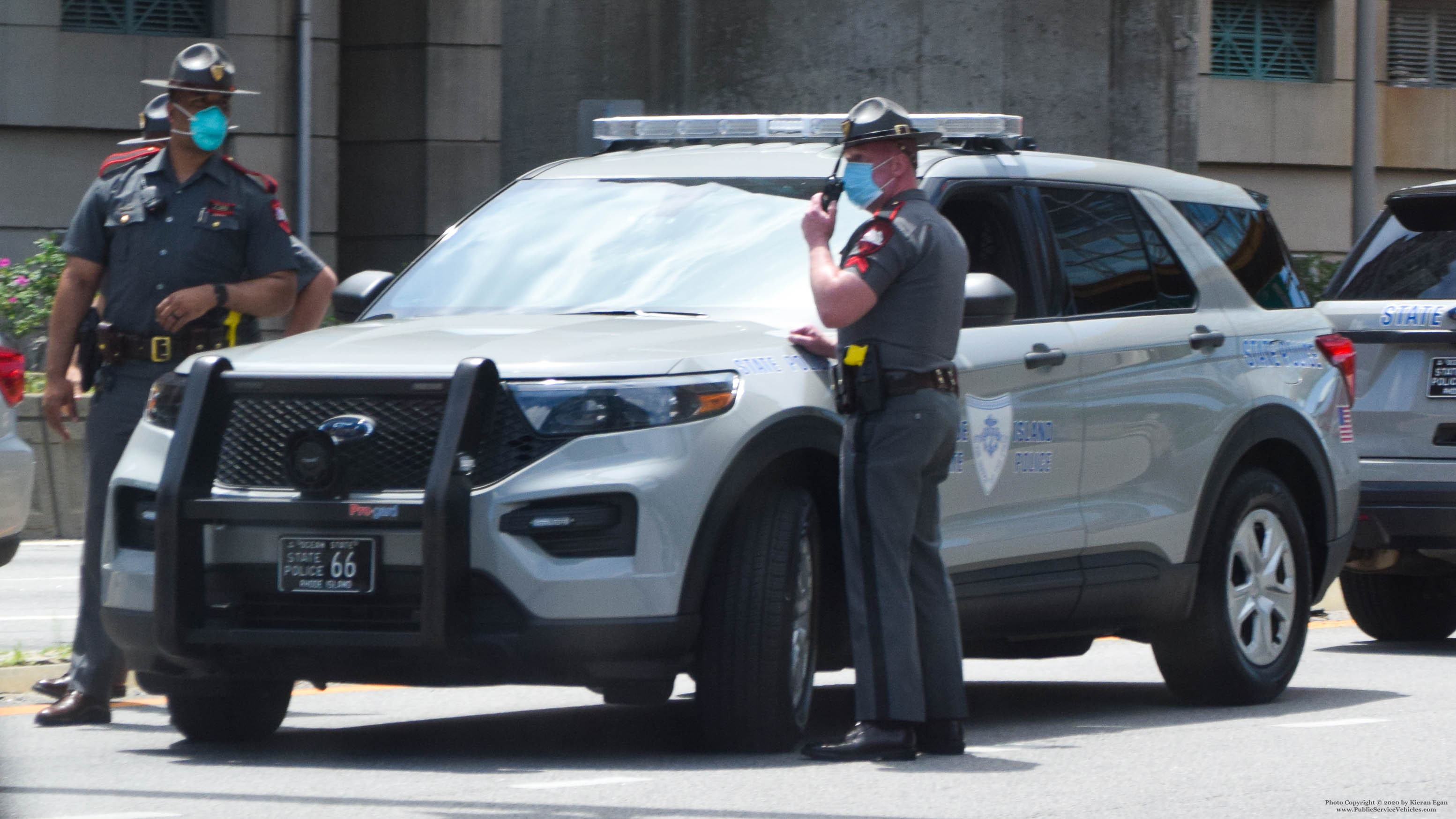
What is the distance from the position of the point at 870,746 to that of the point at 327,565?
1.56 meters

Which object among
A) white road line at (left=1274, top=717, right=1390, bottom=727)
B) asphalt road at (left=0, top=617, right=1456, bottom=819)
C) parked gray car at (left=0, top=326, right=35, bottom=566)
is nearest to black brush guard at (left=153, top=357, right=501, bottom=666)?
asphalt road at (left=0, top=617, right=1456, bottom=819)

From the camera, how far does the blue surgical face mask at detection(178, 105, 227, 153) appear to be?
7.34 metres

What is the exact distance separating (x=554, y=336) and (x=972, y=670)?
4087 mm

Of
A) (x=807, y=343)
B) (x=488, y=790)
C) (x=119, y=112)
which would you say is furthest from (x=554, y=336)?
(x=119, y=112)

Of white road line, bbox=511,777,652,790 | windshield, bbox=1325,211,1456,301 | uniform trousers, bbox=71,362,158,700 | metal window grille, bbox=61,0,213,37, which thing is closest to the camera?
white road line, bbox=511,777,652,790

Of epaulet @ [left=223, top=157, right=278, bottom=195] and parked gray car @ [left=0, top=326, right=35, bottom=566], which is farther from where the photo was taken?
parked gray car @ [left=0, top=326, right=35, bottom=566]

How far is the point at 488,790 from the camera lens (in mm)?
6074

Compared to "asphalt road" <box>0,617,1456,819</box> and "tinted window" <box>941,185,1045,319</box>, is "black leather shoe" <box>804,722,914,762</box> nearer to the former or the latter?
"asphalt road" <box>0,617,1456,819</box>

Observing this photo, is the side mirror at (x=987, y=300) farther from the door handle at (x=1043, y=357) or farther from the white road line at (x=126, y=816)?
the white road line at (x=126, y=816)

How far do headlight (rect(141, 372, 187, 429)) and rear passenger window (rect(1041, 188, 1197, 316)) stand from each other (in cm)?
280

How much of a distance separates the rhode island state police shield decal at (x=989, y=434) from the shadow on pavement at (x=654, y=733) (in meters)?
0.81

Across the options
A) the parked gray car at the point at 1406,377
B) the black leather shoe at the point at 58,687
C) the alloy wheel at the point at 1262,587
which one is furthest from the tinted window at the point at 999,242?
the black leather shoe at the point at 58,687

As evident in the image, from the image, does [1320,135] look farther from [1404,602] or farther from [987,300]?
[987,300]

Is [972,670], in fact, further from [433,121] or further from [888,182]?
[433,121]
